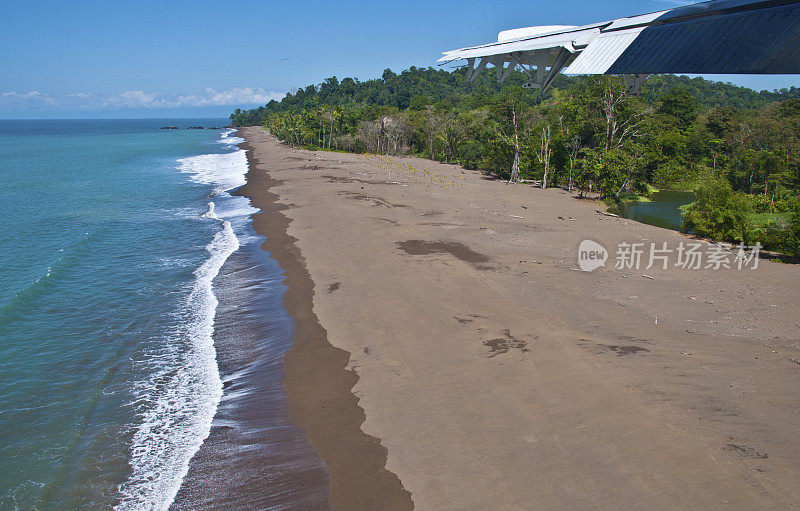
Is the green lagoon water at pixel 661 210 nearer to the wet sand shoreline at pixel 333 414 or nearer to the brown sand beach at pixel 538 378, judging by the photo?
the brown sand beach at pixel 538 378

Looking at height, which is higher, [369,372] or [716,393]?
[716,393]

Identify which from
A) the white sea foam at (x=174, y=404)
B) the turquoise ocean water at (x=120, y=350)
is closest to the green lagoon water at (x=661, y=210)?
the turquoise ocean water at (x=120, y=350)

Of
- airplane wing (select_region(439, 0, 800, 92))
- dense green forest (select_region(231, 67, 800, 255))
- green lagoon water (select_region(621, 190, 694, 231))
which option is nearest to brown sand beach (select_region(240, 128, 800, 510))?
airplane wing (select_region(439, 0, 800, 92))

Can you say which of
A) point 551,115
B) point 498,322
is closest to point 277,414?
point 498,322

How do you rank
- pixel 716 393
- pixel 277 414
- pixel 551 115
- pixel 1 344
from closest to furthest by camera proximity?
pixel 716 393 < pixel 277 414 < pixel 1 344 < pixel 551 115

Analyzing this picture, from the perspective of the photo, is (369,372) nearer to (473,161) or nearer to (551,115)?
(551,115)
